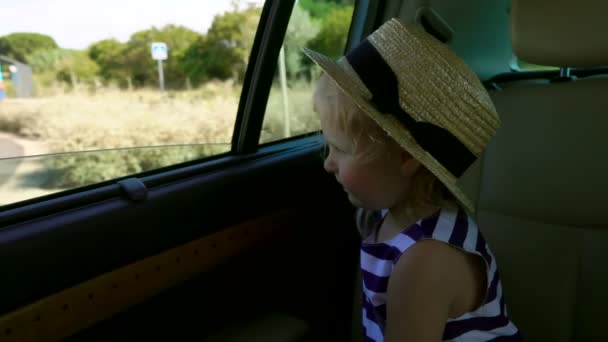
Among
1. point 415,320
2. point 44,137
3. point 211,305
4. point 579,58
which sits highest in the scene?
point 579,58

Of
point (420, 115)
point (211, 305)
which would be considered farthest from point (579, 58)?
point (211, 305)

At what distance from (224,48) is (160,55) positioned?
218 mm

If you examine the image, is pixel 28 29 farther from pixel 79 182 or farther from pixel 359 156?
pixel 359 156

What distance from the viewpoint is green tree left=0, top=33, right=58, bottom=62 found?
111 centimetres

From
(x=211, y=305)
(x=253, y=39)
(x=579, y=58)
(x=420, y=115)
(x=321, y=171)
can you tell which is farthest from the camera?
(x=321, y=171)

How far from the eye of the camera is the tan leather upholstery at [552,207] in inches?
52.8

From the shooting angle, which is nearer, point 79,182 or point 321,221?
point 79,182

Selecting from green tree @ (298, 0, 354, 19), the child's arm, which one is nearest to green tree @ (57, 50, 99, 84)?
green tree @ (298, 0, 354, 19)

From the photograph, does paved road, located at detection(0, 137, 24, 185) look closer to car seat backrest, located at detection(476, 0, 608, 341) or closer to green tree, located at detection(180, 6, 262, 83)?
green tree, located at detection(180, 6, 262, 83)

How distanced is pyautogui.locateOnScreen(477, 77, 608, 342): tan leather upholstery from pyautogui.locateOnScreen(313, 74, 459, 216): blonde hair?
410mm

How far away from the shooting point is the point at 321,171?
1.88 m

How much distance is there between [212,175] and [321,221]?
0.59 metres

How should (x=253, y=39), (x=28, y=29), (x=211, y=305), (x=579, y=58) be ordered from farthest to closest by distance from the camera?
1. (x=253, y=39)
2. (x=211, y=305)
3. (x=579, y=58)
4. (x=28, y=29)

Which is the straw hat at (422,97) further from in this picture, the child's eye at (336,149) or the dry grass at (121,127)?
the dry grass at (121,127)
